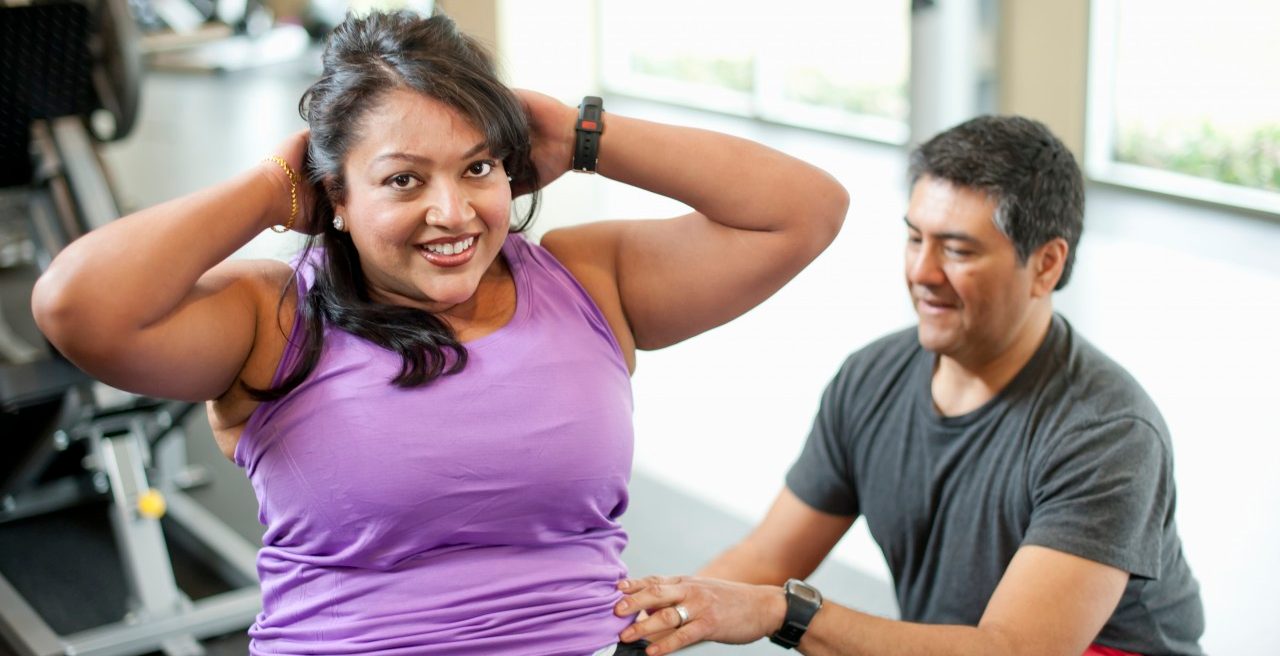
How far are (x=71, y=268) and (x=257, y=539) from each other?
207 centimetres

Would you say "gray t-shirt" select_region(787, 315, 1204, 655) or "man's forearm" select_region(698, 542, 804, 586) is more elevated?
"gray t-shirt" select_region(787, 315, 1204, 655)

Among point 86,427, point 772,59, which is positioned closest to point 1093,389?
point 86,427

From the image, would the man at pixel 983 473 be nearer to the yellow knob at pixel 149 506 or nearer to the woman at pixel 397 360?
the woman at pixel 397 360

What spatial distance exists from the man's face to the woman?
1.48 ft

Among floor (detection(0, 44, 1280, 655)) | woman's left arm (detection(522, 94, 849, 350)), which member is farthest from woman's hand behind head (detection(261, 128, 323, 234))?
floor (detection(0, 44, 1280, 655))

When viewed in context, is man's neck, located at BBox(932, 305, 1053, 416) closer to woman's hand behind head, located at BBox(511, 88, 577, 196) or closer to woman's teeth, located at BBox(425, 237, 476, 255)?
woman's hand behind head, located at BBox(511, 88, 577, 196)

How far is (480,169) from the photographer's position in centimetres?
131

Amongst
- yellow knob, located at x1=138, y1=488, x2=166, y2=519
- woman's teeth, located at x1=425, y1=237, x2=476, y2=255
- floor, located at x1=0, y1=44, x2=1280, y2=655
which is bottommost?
floor, located at x1=0, y1=44, x2=1280, y2=655

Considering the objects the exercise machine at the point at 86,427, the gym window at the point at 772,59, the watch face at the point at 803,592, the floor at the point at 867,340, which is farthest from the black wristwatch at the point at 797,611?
the gym window at the point at 772,59

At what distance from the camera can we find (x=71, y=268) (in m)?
1.18

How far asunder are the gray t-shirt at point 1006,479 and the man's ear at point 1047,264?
0.06m

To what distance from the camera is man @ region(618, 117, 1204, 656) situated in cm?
150

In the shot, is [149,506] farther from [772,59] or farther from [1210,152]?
[772,59]

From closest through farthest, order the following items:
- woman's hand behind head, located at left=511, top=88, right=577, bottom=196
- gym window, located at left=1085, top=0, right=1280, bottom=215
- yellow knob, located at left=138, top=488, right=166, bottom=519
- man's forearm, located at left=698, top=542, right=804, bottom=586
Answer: woman's hand behind head, located at left=511, top=88, right=577, bottom=196, man's forearm, located at left=698, top=542, right=804, bottom=586, yellow knob, located at left=138, top=488, right=166, bottom=519, gym window, located at left=1085, top=0, right=1280, bottom=215
